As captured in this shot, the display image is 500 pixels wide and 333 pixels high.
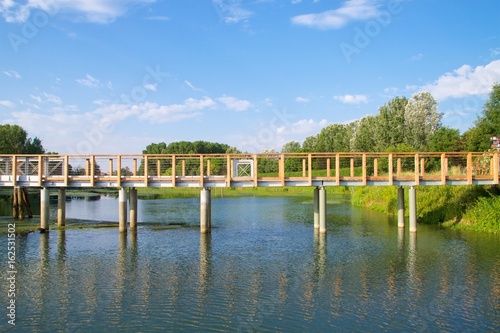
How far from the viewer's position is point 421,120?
266 ft

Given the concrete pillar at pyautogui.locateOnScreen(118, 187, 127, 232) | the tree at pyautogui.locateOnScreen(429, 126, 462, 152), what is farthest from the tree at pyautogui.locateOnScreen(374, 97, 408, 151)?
the concrete pillar at pyautogui.locateOnScreen(118, 187, 127, 232)

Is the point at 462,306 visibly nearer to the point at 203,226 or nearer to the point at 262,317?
the point at 262,317

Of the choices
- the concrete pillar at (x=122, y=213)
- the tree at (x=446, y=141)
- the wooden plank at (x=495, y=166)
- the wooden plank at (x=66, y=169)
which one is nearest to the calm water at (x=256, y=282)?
the concrete pillar at (x=122, y=213)

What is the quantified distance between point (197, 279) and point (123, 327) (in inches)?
218

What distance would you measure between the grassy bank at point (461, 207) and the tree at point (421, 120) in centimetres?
4087

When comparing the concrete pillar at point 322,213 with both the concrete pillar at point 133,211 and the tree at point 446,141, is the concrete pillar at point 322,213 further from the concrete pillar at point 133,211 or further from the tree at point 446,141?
the tree at point 446,141

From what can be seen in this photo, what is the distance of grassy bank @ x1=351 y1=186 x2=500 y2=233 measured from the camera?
3134cm

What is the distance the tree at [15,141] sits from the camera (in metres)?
84.7

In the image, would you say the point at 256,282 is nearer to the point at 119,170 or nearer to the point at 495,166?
the point at 119,170

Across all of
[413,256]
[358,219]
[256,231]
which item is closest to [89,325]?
[413,256]

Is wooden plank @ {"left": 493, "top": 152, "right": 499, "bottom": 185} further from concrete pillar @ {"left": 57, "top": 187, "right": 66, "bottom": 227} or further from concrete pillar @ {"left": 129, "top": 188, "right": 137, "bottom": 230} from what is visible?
concrete pillar @ {"left": 57, "top": 187, "right": 66, "bottom": 227}

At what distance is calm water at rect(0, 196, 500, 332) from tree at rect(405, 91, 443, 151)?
2087 inches

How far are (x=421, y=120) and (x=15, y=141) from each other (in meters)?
73.9

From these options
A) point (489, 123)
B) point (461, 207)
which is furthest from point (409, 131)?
point (461, 207)
